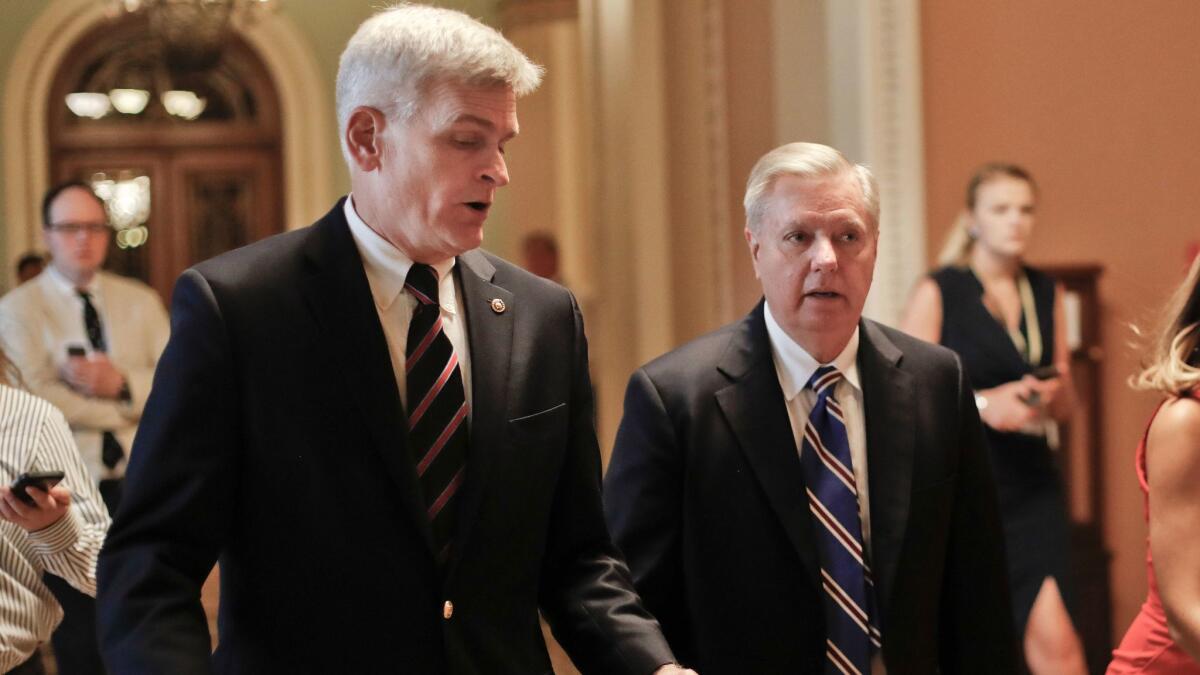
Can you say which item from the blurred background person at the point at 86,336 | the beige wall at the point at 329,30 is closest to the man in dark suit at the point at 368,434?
the blurred background person at the point at 86,336

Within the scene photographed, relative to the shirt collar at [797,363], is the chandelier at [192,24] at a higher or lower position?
higher

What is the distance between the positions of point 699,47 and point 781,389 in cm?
605

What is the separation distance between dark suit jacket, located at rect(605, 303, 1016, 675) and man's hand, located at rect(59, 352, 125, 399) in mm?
3004

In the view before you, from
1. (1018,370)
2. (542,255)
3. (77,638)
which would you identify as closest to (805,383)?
(77,638)

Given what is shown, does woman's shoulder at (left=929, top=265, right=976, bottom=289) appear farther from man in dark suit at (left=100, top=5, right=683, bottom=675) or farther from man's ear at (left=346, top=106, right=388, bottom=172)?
man's ear at (left=346, top=106, right=388, bottom=172)

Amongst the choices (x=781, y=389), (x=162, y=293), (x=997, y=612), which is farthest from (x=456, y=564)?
(x=162, y=293)

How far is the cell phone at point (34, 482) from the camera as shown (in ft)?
9.11

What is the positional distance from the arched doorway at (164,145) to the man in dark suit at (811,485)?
11.2 metres

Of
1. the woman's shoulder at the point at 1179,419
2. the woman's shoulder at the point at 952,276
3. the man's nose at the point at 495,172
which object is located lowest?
the woman's shoulder at the point at 952,276

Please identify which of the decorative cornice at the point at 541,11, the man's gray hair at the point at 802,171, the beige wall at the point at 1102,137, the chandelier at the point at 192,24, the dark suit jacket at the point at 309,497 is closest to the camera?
the dark suit jacket at the point at 309,497

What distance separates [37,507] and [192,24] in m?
7.52

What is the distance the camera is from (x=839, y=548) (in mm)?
2598

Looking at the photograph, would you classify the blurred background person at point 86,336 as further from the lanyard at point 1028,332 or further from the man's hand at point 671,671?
the man's hand at point 671,671

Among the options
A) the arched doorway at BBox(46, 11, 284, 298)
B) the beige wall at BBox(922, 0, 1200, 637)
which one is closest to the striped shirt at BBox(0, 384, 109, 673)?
the beige wall at BBox(922, 0, 1200, 637)
